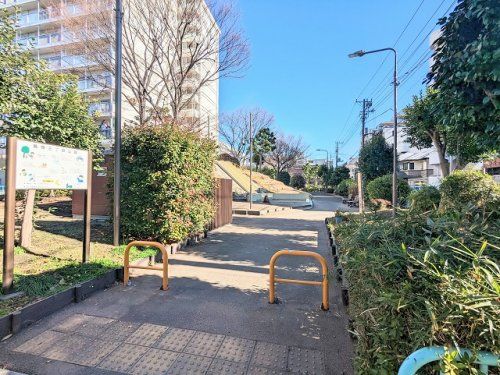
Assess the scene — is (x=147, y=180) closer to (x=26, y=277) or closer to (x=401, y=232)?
(x=26, y=277)

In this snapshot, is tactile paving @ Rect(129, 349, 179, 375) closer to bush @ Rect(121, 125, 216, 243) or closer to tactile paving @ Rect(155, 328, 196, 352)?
tactile paving @ Rect(155, 328, 196, 352)

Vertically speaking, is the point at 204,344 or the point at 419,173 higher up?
the point at 419,173

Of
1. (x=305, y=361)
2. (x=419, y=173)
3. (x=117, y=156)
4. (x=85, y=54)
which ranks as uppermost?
(x=85, y=54)

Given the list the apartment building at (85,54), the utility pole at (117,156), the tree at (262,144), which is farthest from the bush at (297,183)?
the utility pole at (117,156)

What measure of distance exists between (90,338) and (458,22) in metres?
4.93

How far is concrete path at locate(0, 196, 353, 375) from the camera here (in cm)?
270

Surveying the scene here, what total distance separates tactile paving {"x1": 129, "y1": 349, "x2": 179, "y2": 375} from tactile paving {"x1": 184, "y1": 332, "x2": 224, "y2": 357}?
7.1 inches

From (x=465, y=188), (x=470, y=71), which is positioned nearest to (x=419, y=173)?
(x=465, y=188)

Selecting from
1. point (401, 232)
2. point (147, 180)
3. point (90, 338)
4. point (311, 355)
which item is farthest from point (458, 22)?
point (147, 180)

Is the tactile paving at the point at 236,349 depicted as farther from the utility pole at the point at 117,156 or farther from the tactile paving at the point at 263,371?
the utility pole at the point at 117,156

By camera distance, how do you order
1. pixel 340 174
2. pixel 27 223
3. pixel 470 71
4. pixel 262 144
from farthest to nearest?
pixel 340 174
pixel 262 144
pixel 27 223
pixel 470 71

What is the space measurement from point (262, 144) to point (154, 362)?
139ft

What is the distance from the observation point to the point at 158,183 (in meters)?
6.56

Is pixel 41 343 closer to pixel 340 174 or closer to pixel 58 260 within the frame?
pixel 58 260
